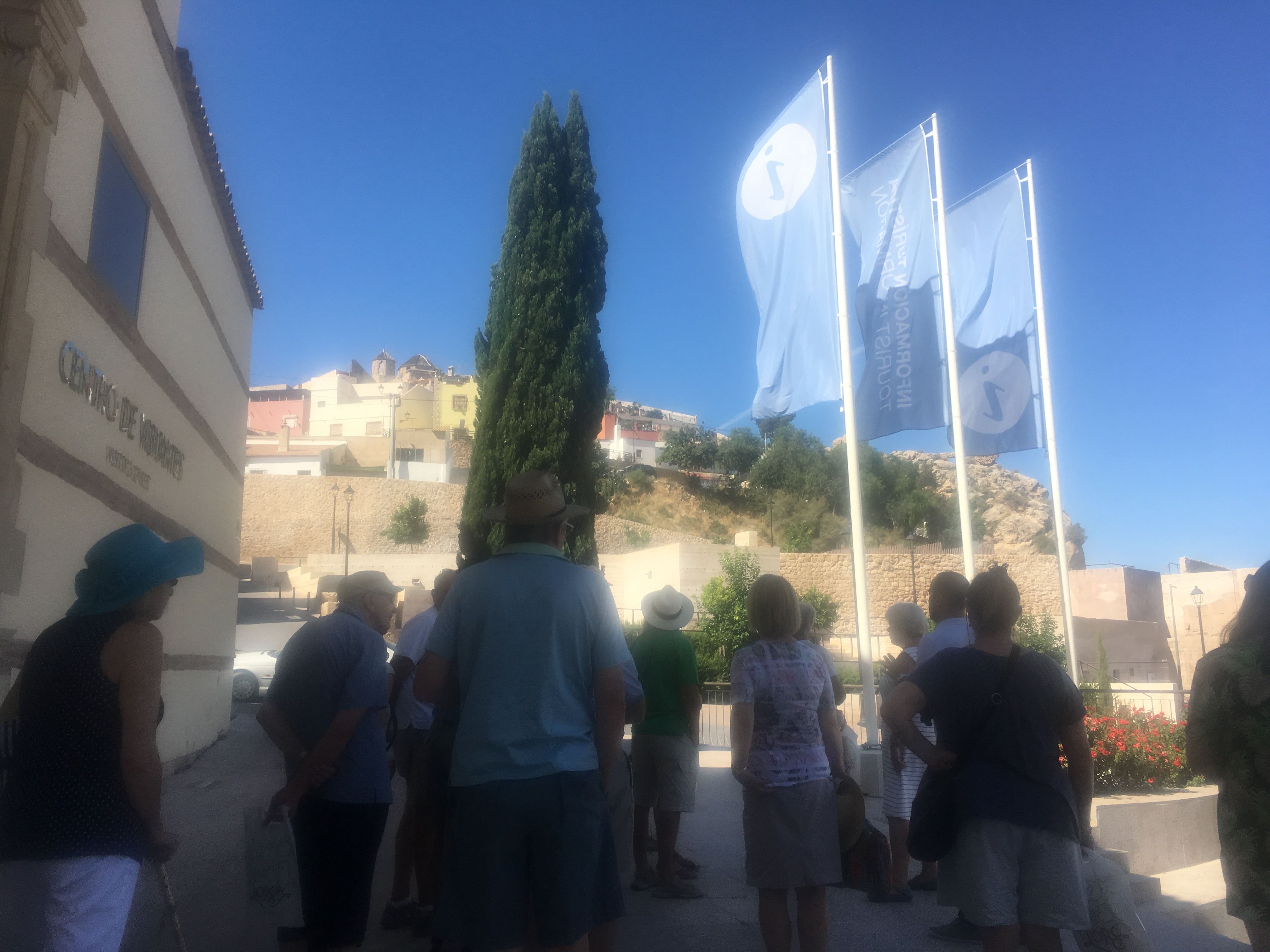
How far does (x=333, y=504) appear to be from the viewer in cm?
4688

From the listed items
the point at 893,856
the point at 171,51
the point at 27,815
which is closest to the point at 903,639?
the point at 893,856

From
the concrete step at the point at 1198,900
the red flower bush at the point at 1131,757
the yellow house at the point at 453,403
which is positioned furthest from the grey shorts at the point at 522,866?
the yellow house at the point at 453,403

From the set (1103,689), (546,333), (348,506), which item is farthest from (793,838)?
(348,506)

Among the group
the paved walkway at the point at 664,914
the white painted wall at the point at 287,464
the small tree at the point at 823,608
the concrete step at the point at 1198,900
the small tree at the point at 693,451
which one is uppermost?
the small tree at the point at 693,451

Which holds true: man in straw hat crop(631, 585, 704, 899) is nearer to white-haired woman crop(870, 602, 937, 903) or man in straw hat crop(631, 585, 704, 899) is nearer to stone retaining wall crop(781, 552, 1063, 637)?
white-haired woman crop(870, 602, 937, 903)

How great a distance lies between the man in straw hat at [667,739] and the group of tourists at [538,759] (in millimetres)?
779

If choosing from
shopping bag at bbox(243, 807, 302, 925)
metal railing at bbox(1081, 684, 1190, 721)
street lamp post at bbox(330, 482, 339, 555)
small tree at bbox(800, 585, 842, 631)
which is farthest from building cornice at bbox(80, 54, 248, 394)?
street lamp post at bbox(330, 482, 339, 555)

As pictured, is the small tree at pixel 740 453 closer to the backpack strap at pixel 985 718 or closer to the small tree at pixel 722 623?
the small tree at pixel 722 623

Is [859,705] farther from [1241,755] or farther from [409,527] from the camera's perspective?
[409,527]

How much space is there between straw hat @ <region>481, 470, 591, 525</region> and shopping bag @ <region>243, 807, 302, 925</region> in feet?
4.15

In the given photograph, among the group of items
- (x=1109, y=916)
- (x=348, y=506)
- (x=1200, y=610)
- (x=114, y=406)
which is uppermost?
(x=348, y=506)

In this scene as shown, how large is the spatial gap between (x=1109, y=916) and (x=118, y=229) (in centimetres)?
612

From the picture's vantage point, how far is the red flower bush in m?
6.10

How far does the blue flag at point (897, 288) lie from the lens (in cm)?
885
